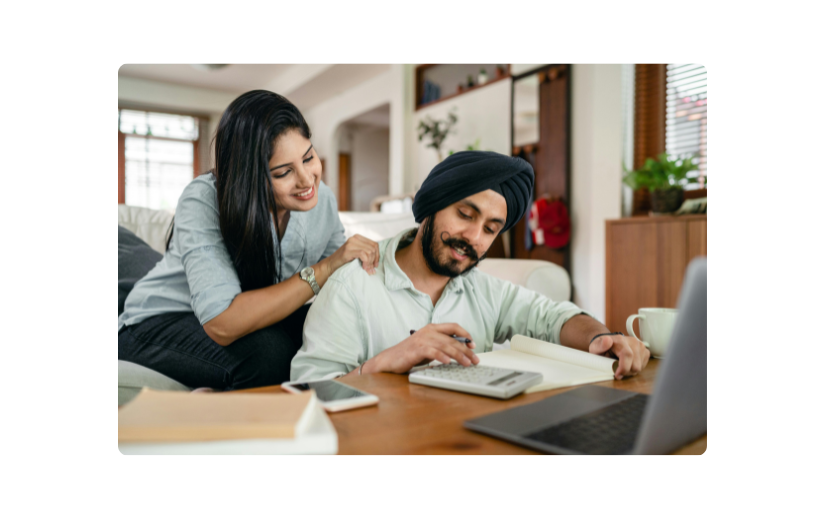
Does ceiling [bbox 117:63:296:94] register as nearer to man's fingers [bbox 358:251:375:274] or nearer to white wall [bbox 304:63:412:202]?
white wall [bbox 304:63:412:202]

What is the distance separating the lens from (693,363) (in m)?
0.47

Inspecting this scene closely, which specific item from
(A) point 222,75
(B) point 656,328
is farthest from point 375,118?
(B) point 656,328

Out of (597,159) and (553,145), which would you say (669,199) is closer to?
(597,159)

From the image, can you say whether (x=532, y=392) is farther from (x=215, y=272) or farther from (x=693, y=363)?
(x=215, y=272)

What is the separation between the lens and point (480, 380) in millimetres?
779

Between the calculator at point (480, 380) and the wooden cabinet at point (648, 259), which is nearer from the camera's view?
the calculator at point (480, 380)

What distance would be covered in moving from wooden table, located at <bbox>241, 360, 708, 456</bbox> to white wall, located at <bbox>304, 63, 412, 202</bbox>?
4024mm

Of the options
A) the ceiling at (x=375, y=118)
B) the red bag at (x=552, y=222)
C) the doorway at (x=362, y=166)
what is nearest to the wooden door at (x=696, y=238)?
the red bag at (x=552, y=222)

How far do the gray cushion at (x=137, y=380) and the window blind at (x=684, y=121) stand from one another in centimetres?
276

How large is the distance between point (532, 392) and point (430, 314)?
487 mm

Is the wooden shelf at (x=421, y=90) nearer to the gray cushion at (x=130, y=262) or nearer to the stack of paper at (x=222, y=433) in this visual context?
the gray cushion at (x=130, y=262)

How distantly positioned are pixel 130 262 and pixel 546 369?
1.61 metres

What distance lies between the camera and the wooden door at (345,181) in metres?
8.62

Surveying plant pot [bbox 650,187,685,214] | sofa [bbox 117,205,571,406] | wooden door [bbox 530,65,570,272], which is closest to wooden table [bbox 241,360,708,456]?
sofa [bbox 117,205,571,406]
